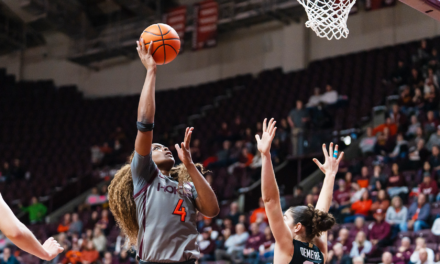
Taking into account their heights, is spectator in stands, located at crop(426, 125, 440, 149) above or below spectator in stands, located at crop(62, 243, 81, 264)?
above

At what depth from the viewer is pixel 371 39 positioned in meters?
14.4

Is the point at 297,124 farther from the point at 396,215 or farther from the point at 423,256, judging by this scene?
the point at 423,256

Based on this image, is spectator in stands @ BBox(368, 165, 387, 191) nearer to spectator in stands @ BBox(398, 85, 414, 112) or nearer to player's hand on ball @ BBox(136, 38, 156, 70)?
spectator in stands @ BBox(398, 85, 414, 112)

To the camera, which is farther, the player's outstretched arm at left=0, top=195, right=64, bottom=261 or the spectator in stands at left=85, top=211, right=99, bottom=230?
the spectator in stands at left=85, top=211, right=99, bottom=230

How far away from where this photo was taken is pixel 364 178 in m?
9.51

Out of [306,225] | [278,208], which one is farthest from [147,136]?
[306,225]

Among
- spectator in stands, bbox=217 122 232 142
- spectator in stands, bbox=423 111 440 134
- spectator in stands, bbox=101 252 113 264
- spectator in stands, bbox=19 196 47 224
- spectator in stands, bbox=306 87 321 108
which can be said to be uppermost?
spectator in stands, bbox=306 87 321 108

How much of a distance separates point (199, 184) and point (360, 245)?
5.60 metres

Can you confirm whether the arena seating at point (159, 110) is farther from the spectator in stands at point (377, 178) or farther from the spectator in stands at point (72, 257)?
the spectator in stands at point (72, 257)

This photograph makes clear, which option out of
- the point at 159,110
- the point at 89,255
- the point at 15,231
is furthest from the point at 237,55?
the point at 15,231

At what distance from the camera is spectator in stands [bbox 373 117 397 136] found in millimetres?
10648

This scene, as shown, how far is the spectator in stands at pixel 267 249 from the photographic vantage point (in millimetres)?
8492

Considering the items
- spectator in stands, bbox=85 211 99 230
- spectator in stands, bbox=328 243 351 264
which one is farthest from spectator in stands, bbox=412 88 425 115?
spectator in stands, bbox=85 211 99 230

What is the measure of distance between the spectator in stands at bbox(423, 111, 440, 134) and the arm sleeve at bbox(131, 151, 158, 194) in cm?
793
